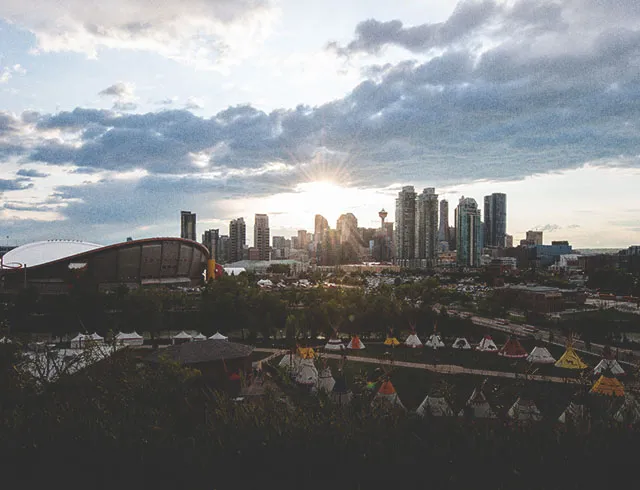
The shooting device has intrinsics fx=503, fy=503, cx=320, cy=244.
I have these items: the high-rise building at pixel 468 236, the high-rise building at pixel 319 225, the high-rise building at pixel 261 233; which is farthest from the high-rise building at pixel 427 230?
the high-rise building at pixel 319 225

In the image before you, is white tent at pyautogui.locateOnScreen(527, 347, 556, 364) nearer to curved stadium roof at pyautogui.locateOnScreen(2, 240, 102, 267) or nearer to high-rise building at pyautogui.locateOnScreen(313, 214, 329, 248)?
curved stadium roof at pyautogui.locateOnScreen(2, 240, 102, 267)

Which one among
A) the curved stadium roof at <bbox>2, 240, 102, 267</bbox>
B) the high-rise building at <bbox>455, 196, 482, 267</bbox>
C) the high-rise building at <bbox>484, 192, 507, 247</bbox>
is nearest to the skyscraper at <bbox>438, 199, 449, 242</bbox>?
the high-rise building at <bbox>484, 192, 507, 247</bbox>

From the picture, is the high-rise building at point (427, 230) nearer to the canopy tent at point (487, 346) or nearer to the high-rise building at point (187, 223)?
the high-rise building at point (187, 223)

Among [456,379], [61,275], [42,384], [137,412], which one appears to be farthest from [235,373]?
[61,275]

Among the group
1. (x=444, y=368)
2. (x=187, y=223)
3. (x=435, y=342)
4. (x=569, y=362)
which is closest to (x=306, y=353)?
(x=444, y=368)

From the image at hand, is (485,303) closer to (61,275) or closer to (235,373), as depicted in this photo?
(235,373)
